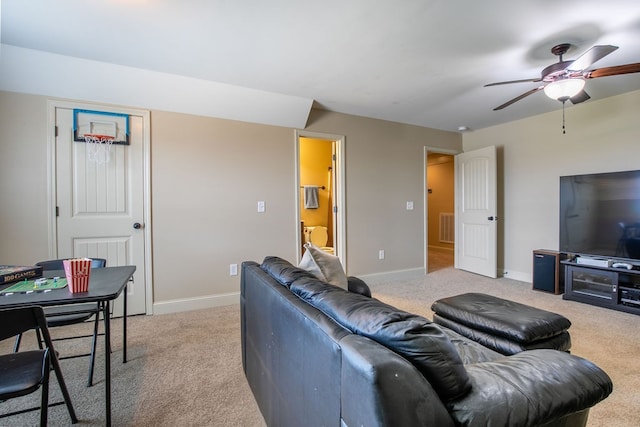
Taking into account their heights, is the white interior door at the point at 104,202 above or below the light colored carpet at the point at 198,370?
above

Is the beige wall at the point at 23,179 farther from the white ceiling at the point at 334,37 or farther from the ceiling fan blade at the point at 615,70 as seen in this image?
the ceiling fan blade at the point at 615,70

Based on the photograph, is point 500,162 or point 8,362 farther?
point 500,162

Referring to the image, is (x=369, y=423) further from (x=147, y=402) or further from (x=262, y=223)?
(x=262, y=223)

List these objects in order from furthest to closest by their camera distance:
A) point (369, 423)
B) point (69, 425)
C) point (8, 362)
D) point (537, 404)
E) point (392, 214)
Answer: point (392, 214)
point (69, 425)
point (8, 362)
point (537, 404)
point (369, 423)

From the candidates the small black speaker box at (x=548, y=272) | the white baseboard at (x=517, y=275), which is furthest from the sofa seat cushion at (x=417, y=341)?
the white baseboard at (x=517, y=275)

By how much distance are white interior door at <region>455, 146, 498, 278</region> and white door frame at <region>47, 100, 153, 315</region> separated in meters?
4.47

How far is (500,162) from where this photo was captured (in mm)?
4531

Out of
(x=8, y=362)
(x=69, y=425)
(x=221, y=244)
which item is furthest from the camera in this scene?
(x=221, y=244)

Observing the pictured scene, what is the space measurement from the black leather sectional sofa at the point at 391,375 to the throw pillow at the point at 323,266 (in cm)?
44

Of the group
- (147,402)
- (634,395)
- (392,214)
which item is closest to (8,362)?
(147,402)

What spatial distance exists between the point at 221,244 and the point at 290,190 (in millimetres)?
1042

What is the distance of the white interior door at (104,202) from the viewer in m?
2.71

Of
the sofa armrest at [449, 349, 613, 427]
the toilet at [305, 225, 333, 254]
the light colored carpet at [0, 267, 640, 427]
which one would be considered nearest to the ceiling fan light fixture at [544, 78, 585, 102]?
the light colored carpet at [0, 267, 640, 427]

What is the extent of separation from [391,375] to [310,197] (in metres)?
5.52
